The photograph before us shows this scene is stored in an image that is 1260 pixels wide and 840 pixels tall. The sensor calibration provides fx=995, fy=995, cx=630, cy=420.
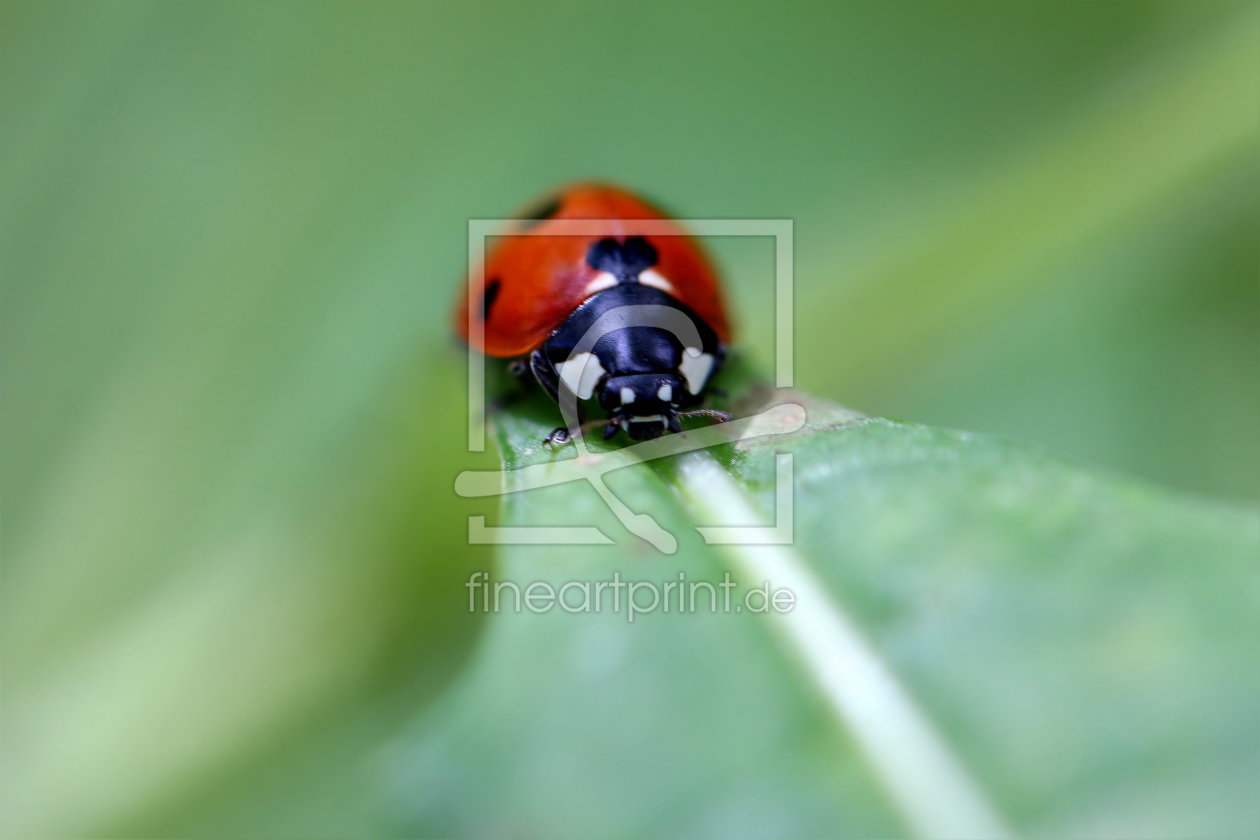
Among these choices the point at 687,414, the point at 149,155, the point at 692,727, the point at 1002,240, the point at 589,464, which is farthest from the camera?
the point at 149,155

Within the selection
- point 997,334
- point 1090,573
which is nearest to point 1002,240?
point 997,334

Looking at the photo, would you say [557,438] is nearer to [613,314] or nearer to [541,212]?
[613,314]

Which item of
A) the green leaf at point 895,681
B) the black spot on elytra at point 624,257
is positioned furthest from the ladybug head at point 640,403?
the green leaf at point 895,681

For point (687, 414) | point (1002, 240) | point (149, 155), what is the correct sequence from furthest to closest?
point (149, 155) < point (1002, 240) < point (687, 414)

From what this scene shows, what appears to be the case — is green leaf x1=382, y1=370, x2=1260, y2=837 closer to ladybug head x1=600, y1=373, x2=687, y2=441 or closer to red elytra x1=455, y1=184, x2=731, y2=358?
ladybug head x1=600, y1=373, x2=687, y2=441

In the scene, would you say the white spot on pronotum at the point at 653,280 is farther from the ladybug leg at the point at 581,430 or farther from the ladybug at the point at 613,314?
the ladybug leg at the point at 581,430

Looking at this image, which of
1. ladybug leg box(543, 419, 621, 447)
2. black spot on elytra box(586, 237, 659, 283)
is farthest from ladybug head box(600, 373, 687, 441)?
black spot on elytra box(586, 237, 659, 283)

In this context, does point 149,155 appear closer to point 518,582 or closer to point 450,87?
point 450,87
